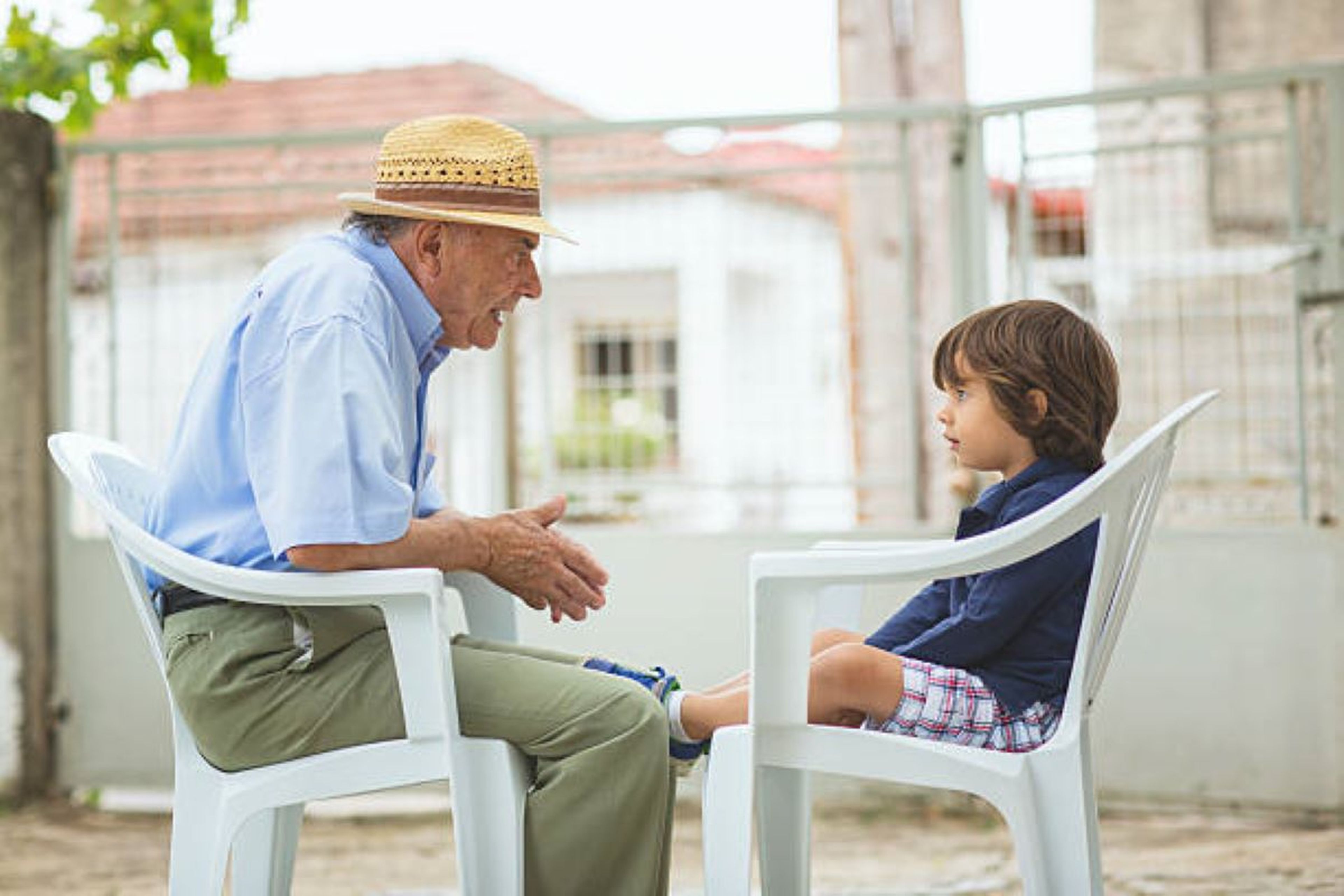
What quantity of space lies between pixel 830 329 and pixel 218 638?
3.27 m

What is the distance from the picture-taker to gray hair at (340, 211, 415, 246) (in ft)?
8.72

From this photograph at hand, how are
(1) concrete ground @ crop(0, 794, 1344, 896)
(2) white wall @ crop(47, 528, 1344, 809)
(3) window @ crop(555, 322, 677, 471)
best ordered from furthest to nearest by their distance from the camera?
(3) window @ crop(555, 322, 677, 471) → (2) white wall @ crop(47, 528, 1344, 809) → (1) concrete ground @ crop(0, 794, 1344, 896)

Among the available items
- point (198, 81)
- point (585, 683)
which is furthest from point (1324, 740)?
point (198, 81)

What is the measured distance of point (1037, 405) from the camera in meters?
2.65

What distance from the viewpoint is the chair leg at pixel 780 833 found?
272cm

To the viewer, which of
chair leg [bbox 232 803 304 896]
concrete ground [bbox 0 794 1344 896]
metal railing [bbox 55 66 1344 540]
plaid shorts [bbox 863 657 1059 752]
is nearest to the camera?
plaid shorts [bbox 863 657 1059 752]

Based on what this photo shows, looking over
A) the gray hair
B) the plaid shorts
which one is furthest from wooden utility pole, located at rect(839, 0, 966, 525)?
the gray hair

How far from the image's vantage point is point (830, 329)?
5.54 m

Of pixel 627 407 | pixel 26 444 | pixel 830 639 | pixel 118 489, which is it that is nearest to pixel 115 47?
pixel 26 444

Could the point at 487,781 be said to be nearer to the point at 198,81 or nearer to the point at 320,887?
the point at 320,887

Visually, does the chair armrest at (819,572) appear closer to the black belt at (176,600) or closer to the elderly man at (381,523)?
the elderly man at (381,523)

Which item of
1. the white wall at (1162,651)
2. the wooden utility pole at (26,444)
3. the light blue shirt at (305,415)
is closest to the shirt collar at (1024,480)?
the light blue shirt at (305,415)

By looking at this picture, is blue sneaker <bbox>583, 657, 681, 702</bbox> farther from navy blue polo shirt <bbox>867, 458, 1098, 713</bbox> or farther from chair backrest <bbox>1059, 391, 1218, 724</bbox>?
chair backrest <bbox>1059, 391, 1218, 724</bbox>

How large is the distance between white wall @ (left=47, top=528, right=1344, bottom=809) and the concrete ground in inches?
5.4
